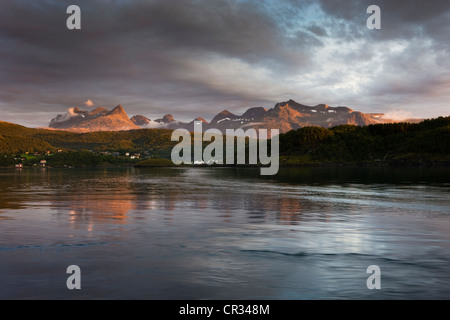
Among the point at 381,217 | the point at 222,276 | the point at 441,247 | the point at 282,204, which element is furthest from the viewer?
the point at 282,204

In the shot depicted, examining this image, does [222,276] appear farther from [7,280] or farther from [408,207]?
[408,207]

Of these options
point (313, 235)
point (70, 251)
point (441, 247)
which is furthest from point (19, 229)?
point (441, 247)

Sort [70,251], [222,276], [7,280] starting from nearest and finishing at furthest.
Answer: [7,280], [222,276], [70,251]

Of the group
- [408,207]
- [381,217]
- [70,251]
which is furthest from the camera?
[408,207]

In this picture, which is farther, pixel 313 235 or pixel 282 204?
pixel 282 204

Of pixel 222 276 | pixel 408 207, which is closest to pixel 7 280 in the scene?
pixel 222 276

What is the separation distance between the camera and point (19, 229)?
35531 mm

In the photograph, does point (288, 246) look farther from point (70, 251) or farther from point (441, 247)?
point (70, 251)

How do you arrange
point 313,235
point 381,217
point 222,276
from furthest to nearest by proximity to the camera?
point 381,217 < point 313,235 < point 222,276

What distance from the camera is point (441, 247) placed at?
29141mm

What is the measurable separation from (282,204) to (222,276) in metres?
38.6
